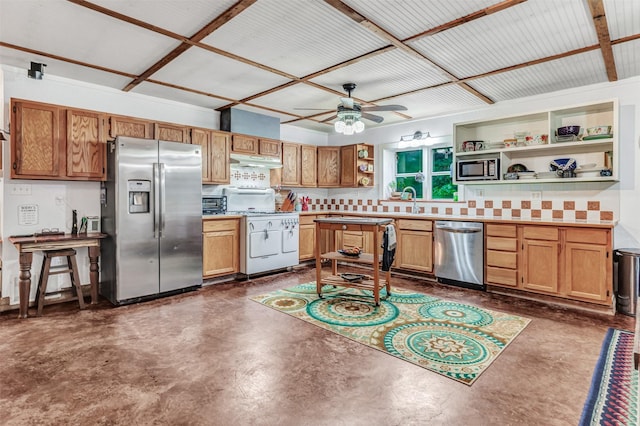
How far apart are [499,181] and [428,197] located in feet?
4.69

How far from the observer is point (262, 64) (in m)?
3.64

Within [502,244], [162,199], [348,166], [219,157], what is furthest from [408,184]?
[162,199]

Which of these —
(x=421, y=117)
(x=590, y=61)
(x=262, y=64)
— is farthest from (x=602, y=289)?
(x=262, y=64)

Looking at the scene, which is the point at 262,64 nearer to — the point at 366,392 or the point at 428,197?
the point at 366,392

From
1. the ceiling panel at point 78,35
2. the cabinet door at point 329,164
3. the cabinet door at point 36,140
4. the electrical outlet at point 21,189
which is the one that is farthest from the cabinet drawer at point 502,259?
the electrical outlet at point 21,189

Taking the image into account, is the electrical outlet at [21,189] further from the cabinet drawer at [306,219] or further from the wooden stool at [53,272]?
the cabinet drawer at [306,219]

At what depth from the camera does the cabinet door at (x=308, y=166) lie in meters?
6.48

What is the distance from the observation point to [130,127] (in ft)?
14.4

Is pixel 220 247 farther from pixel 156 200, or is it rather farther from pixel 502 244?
pixel 502 244

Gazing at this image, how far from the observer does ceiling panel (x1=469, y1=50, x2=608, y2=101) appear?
3.55 meters

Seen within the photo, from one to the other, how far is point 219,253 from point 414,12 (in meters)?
Result: 3.85

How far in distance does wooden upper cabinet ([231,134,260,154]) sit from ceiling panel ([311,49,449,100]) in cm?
181

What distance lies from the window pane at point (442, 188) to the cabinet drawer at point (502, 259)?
1.46 m

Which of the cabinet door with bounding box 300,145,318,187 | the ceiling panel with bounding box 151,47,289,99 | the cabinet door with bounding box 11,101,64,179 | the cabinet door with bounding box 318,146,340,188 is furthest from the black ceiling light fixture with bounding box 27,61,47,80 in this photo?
the cabinet door with bounding box 318,146,340,188
